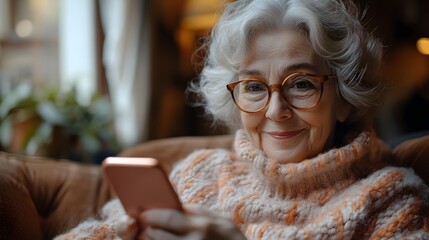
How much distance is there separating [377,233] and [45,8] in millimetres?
2946

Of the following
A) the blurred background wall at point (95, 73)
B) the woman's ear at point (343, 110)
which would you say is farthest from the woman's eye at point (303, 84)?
the blurred background wall at point (95, 73)

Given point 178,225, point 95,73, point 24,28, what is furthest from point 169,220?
point 24,28

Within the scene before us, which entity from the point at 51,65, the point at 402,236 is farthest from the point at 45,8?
the point at 402,236

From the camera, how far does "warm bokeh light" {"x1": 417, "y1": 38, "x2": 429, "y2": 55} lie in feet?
4.16

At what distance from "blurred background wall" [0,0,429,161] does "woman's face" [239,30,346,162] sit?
112 cm

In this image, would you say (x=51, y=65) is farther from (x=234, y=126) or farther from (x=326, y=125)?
(x=326, y=125)

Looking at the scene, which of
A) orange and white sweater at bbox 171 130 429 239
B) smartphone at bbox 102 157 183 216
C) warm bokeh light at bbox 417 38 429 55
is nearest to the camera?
smartphone at bbox 102 157 183 216

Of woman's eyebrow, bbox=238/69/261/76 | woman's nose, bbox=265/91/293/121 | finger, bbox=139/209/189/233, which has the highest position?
woman's eyebrow, bbox=238/69/261/76

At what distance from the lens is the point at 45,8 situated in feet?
10.8

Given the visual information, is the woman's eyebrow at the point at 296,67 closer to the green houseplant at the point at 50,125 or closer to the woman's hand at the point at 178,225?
the woman's hand at the point at 178,225

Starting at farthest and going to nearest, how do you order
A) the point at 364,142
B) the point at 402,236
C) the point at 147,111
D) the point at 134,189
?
the point at 147,111 → the point at 364,142 → the point at 402,236 → the point at 134,189

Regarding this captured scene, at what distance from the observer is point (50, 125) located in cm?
250

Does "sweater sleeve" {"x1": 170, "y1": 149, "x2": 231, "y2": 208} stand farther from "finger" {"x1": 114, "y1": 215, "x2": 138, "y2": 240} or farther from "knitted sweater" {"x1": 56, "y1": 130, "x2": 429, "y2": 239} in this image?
"finger" {"x1": 114, "y1": 215, "x2": 138, "y2": 240}

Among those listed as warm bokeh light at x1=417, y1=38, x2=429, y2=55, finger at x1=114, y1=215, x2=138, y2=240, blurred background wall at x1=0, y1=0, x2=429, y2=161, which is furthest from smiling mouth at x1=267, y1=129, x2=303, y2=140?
blurred background wall at x1=0, y1=0, x2=429, y2=161
